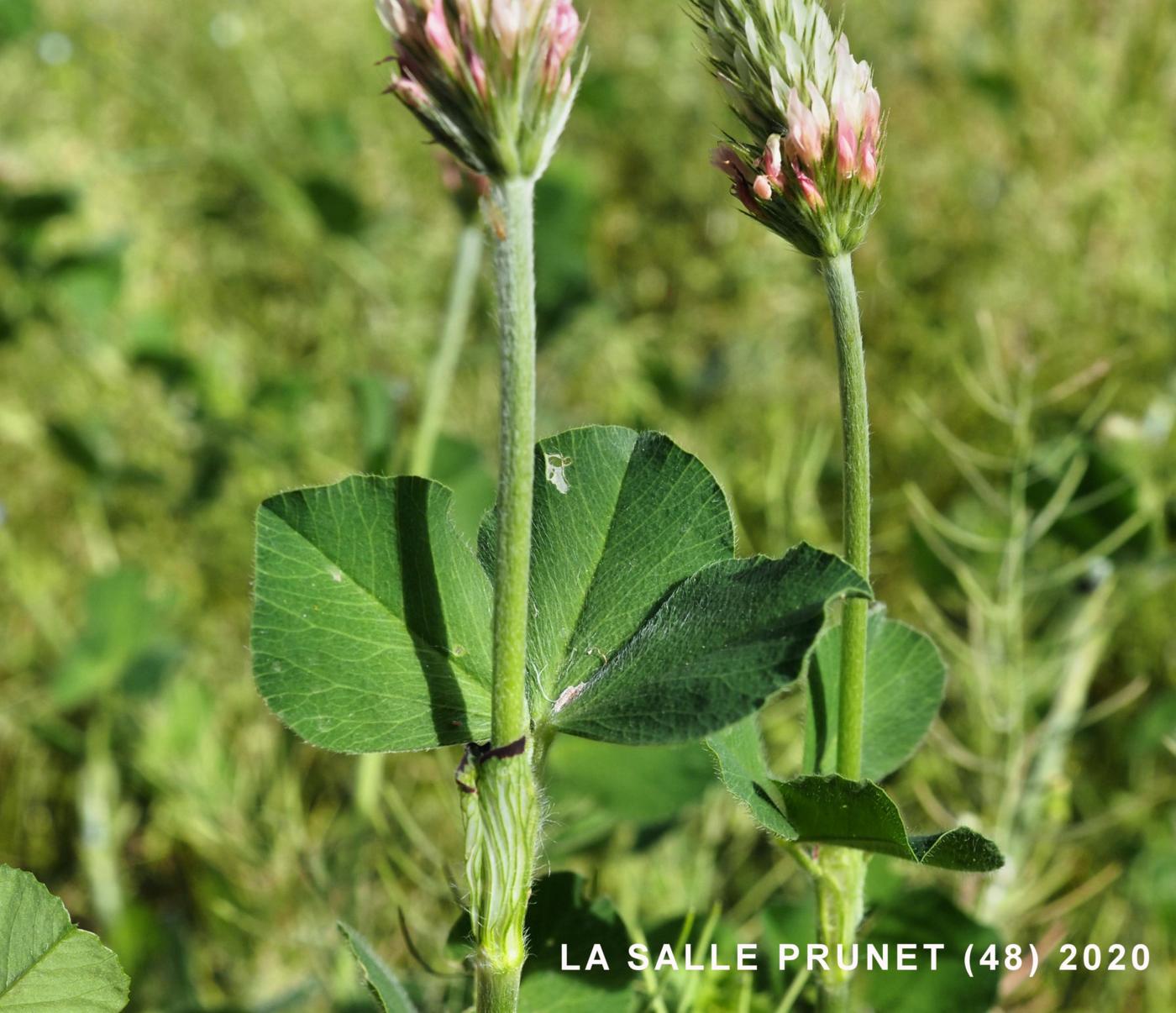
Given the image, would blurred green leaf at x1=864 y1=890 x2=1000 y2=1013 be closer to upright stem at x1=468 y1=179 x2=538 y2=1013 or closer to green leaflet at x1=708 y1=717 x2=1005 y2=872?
green leaflet at x1=708 y1=717 x2=1005 y2=872

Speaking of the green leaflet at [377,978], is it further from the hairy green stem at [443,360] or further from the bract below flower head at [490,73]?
the hairy green stem at [443,360]

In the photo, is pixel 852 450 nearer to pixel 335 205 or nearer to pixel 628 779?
pixel 628 779

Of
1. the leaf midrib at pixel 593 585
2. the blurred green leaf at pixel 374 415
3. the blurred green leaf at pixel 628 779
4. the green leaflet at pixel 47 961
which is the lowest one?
the green leaflet at pixel 47 961

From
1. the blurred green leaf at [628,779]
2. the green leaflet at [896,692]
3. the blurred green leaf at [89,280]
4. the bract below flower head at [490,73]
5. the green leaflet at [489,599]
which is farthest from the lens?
the blurred green leaf at [89,280]

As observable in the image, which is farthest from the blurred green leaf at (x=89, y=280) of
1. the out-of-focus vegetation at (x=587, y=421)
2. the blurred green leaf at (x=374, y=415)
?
the blurred green leaf at (x=374, y=415)

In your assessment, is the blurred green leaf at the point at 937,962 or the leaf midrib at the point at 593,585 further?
the blurred green leaf at the point at 937,962

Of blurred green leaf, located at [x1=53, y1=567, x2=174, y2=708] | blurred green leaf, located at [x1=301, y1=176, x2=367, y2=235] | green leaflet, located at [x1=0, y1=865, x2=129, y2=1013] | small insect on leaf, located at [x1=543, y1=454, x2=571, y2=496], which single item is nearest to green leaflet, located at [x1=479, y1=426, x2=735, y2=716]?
small insect on leaf, located at [x1=543, y1=454, x2=571, y2=496]
